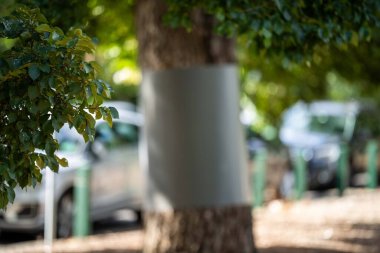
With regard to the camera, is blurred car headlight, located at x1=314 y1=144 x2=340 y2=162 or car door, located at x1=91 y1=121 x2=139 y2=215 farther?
blurred car headlight, located at x1=314 y1=144 x2=340 y2=162

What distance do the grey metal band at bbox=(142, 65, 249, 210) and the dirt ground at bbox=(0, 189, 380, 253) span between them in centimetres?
160

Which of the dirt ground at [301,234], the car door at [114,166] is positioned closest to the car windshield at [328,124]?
the dirt ground at [301,234]

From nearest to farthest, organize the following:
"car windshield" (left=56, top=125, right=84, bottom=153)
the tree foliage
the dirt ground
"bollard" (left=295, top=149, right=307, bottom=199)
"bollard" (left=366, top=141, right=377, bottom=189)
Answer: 1. the tree foliage
2. the dirt ground
3. "car windshield" (left=56, top=125, right=84, bottom=153)
4. "bollard" (left=295, top=149, right=307, bottom=199)
5. "bollard" (left=366, top=141, right=377, bottom=189)

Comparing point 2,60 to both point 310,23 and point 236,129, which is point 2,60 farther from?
point 236,129

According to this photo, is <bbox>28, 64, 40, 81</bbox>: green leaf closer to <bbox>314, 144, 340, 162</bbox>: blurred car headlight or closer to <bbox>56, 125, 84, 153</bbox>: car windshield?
<bbox>56, 125, 84, 153</bbox>: car windshield

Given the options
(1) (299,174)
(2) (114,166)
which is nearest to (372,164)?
(1) (299,174)

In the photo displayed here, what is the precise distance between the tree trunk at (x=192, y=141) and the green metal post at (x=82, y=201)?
9.68ft

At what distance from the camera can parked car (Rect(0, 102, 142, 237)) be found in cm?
1109

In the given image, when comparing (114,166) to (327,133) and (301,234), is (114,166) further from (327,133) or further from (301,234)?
(327,133)

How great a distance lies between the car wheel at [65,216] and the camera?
444 inches

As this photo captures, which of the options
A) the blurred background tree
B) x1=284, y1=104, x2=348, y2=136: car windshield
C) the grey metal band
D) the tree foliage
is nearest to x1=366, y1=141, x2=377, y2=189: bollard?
the blurred background tree

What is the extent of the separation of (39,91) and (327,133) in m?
15.3

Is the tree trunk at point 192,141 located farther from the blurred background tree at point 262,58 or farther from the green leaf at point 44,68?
the green leaf at point 44,68

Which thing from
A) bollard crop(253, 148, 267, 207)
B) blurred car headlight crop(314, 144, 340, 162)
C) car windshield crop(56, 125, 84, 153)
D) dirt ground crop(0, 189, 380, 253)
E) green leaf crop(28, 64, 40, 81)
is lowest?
dirt ground crop(0, 189, 380, 253)
